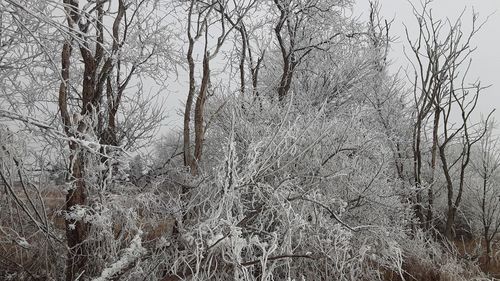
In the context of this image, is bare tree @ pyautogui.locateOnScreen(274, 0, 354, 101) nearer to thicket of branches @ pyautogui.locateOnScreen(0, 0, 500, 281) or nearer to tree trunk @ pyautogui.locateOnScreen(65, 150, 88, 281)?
thicket of branches @ pyautogui.locateOnScreen(0, 0, 500, 281)

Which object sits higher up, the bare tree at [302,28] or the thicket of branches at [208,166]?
the bare tree at [302,28]

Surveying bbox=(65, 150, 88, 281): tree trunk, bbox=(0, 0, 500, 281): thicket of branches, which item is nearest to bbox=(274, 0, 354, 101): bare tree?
bbox=(0, 0, 500, 281): thicket of branches

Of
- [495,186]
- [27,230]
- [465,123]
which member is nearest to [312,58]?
[465,123]

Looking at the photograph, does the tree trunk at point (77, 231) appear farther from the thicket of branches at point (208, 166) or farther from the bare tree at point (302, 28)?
the bare tree at point (302, 28)

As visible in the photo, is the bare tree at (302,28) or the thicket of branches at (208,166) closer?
the thicket of branches at (208,166)

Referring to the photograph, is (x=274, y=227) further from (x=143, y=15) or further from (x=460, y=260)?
(x=143, y=15)

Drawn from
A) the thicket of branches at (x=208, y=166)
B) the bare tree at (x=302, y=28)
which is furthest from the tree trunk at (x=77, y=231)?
the bare tree at (x=302, y=28)

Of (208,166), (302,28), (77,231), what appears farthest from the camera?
(302,28)

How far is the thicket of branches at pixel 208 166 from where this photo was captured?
4.62m

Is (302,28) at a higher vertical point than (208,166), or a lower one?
higher

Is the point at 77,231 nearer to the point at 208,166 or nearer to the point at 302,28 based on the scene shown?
the point at 208,166

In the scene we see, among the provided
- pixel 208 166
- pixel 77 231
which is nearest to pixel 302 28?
pixel 208 166

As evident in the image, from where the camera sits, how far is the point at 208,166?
8.49 m

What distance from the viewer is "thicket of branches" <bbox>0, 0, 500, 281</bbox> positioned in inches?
182
